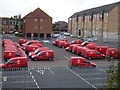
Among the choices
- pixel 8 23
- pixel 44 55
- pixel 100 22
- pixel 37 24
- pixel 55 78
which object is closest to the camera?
pixel 55 78

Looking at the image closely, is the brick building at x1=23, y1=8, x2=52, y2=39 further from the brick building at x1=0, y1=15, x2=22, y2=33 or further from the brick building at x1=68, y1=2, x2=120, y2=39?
the brick building at x1=0, y1=15, x2=22, y2=33

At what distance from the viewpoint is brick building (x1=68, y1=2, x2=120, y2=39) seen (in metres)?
54.2

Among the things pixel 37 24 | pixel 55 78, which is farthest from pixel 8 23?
pixel 55 78

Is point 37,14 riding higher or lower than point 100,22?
higher

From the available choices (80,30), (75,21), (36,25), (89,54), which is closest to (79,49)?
(89,54)

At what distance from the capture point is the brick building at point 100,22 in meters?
54.2

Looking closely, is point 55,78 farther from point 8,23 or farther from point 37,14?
point 8,23

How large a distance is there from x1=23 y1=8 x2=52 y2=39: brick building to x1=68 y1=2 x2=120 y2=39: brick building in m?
15.6

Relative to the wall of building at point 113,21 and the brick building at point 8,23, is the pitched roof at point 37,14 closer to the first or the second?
the wall of building at point 113,21

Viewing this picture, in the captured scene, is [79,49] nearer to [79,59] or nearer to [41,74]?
[79,59]

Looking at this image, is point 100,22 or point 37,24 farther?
point 100,22

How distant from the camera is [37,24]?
5334cm

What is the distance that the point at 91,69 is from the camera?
13.5 m

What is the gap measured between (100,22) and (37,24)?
1903cm
